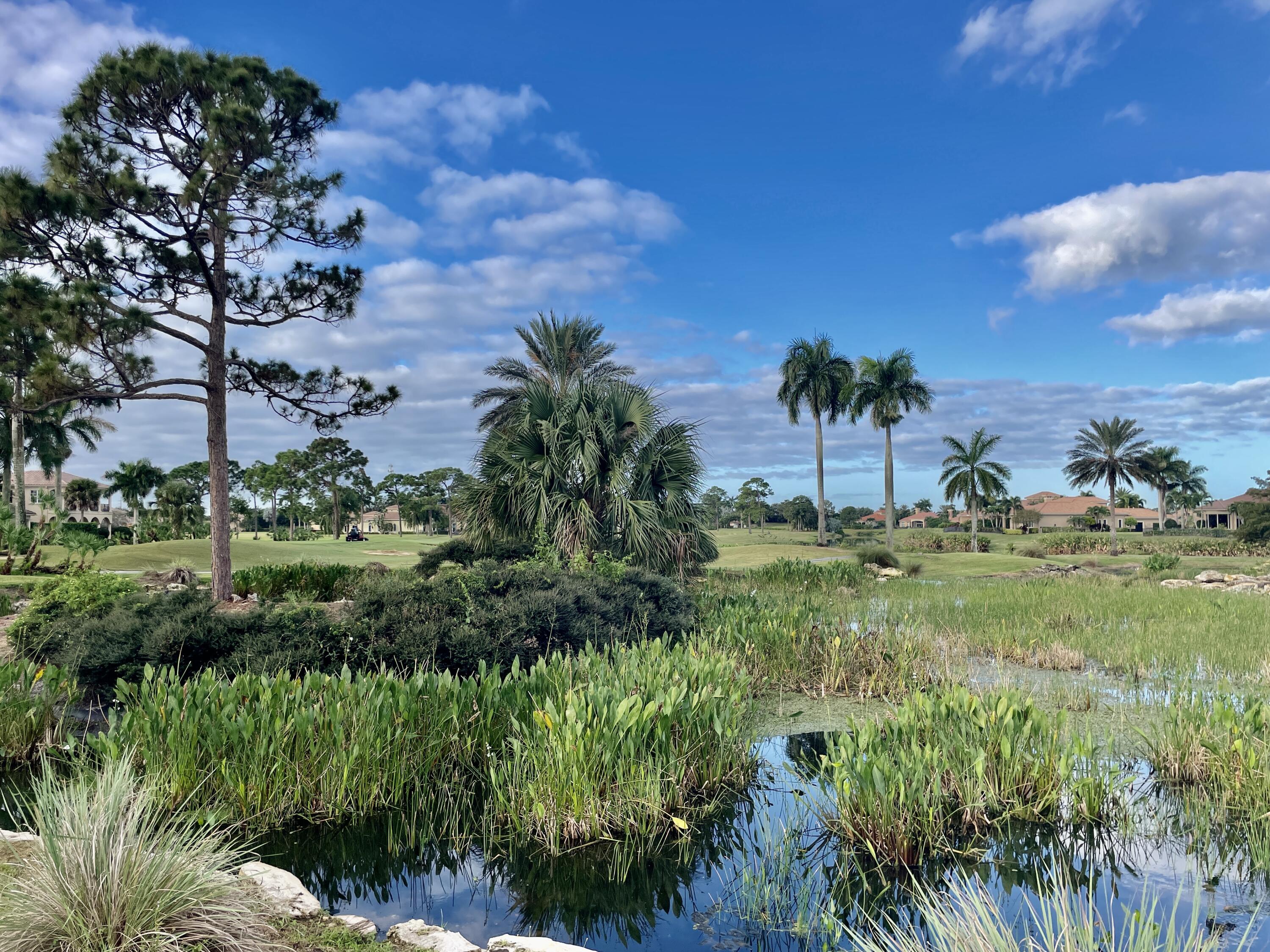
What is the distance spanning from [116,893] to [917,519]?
110 metres

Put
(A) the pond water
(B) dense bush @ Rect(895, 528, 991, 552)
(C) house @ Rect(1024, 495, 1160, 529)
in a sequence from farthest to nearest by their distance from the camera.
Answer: (C) house @ Rect(1024, 495, 1160, 529) < (B) dense bush @ Rect(895, 528, 991, 552) < (A) the pond water

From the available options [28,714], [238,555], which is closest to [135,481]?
[238,555]

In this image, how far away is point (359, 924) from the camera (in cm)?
338

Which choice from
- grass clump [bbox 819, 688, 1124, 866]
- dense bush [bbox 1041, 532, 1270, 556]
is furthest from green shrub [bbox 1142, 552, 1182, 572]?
grass clump [bbox 819, 688, 1124, 866]

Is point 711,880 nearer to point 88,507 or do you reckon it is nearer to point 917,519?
point 88,507

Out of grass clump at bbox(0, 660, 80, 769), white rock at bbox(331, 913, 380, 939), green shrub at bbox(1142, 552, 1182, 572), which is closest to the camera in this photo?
white rock at bbox(331, 913, 380, 939)

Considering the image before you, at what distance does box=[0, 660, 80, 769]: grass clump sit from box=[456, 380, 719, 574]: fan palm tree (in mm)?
7289

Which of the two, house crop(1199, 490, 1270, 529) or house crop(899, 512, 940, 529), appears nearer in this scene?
house crop(1199, 490, 1270, 529)

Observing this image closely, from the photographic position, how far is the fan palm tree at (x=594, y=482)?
13.3 meters

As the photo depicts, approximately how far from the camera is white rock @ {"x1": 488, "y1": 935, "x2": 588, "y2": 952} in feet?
10.2

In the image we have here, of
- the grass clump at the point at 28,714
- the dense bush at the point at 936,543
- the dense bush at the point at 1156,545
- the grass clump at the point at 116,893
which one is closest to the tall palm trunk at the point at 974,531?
the dense bush at the point at 936,543

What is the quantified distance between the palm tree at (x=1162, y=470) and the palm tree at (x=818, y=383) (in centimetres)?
2613

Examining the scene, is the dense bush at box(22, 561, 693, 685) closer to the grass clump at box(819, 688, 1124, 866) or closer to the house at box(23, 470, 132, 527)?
the grass clump at box(819, 688, 1124, 866)

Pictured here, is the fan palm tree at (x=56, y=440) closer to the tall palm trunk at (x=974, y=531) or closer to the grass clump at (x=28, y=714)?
the grass clump at (x=28, y=714)
